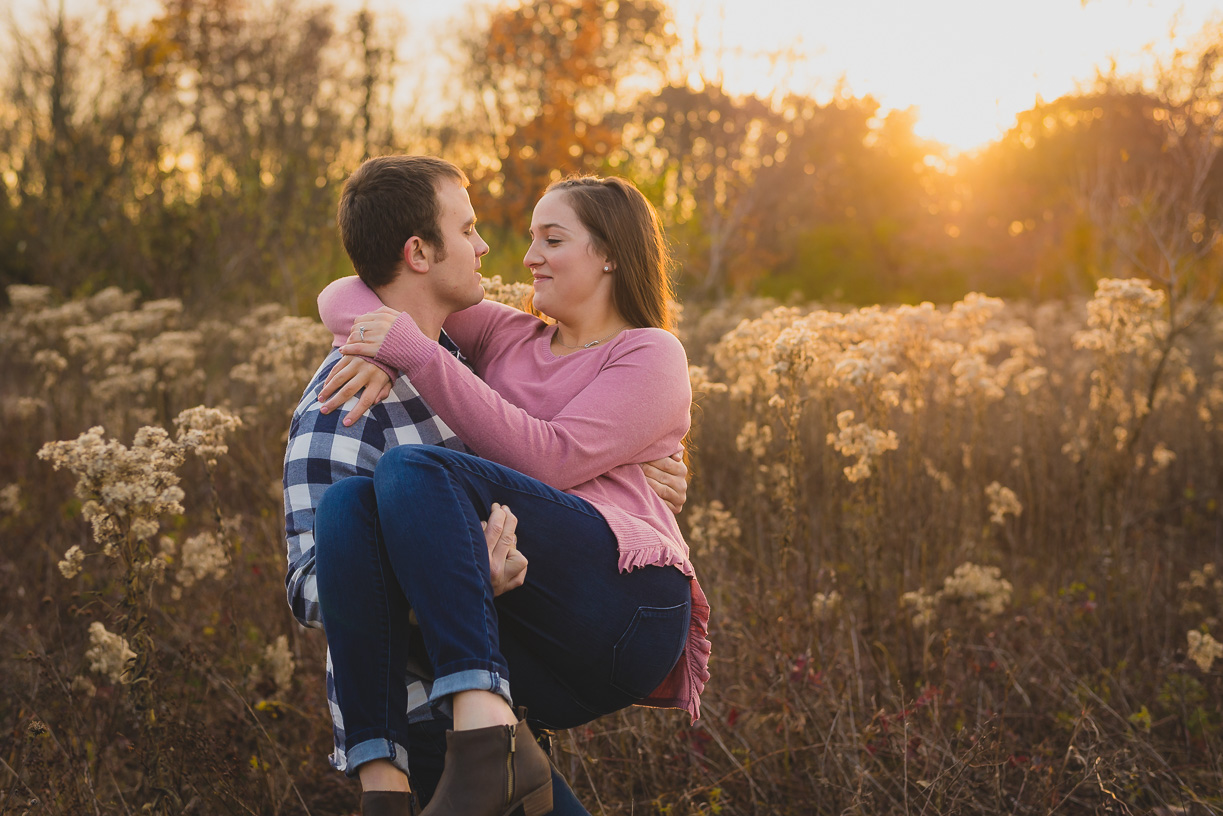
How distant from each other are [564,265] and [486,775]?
1305mm

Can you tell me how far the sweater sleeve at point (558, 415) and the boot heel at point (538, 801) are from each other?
2.12ft

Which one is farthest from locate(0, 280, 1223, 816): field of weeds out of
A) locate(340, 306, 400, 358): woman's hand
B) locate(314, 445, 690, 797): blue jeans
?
locate(340, 306, 400, 358): woman's hand

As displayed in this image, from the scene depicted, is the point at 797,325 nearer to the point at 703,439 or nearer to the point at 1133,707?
the point at 1133,707

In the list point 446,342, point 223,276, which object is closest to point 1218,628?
point 446,342

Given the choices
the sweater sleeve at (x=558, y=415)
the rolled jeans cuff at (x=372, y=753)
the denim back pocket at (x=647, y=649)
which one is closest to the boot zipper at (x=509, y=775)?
the rolled jeans cuff at (x=372, y=753)

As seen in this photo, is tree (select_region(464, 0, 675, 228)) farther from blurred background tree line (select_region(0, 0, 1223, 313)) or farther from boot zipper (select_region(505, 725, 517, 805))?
boot zipper (select_region(505, 725, 517, 805))

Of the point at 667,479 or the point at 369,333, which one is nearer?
the point at 369,333

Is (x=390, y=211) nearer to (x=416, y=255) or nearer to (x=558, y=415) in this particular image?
(x=416, y=255)

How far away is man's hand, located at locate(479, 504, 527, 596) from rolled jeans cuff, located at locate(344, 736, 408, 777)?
1.15 feet

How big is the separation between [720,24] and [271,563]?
12.8 m

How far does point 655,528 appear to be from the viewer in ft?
6.85

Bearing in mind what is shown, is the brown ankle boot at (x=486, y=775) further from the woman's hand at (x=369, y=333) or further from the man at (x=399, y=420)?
the woman's hand at (x=369, y=333)

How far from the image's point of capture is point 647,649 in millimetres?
1963

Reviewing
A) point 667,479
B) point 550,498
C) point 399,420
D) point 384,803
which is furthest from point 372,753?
point 667,479
